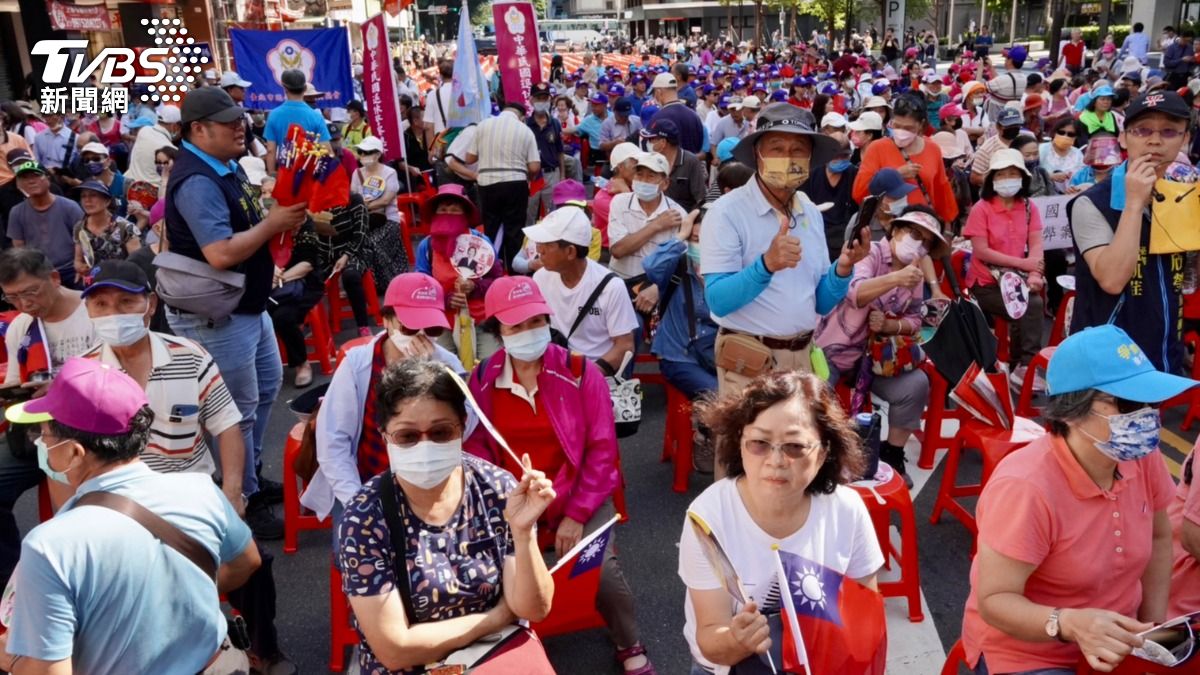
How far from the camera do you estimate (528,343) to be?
142 inches

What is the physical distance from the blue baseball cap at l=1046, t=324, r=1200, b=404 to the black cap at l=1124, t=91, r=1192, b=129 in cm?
121

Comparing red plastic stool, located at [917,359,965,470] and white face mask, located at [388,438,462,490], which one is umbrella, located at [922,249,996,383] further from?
white face mask, located at [388,438,462,490]

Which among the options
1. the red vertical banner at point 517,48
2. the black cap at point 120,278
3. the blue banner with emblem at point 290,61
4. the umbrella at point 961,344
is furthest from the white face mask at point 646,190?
the blue banner with emblem at point 290,61

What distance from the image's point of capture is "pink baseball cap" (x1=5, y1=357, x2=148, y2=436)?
→ 234cm

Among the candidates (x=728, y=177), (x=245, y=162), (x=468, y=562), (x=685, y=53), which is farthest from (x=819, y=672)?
(x=685, y=53)

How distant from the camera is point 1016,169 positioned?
5742mm

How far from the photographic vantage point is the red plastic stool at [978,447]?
12.7ft

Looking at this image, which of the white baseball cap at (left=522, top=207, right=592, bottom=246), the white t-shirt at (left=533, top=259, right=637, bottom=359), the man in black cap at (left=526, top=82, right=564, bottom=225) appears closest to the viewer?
the white baseball cap at (left=522, top=207, right=592, bottom=246)

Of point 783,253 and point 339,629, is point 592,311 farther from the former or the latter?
point 339,629

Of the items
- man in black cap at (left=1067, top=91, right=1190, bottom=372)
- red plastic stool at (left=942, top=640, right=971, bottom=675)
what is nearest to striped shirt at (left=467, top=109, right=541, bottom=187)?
man in black cap at (left=1067, top=91, right=1190, bottom=372)

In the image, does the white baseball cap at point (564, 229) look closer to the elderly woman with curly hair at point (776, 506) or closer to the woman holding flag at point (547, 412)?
the woman holding flag at point (547, 412)

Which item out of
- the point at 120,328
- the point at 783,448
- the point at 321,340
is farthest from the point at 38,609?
the point at 321,340

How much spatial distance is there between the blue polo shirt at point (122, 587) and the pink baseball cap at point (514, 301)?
137cm

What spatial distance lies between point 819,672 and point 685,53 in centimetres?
3940
